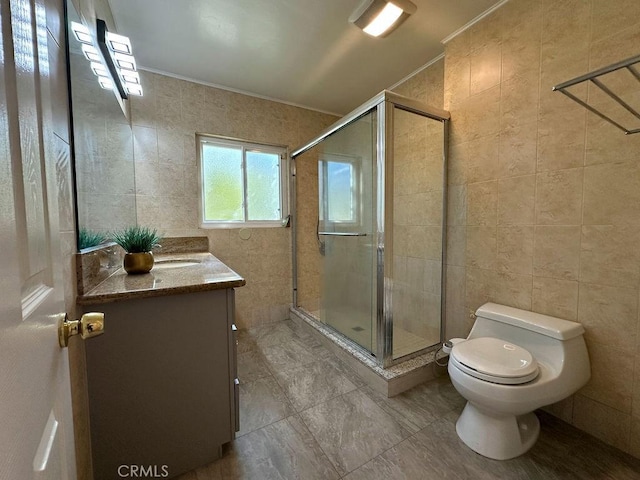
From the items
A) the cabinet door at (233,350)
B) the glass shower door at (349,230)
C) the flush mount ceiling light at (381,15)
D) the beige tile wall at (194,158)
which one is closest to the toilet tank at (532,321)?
the glass shower door at (349,230)

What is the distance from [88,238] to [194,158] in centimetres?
146

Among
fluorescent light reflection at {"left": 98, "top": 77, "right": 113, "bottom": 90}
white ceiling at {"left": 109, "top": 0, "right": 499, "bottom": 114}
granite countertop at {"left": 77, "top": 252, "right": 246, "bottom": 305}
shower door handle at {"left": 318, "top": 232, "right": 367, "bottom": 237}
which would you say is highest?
white ceiling at {"left": 109, "top": 0, "right": 499, "bottom": 114}

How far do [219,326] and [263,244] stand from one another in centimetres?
160

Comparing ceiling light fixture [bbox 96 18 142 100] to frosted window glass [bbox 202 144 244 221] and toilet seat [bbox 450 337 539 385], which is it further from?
toilet seat [bbox 450 337 539 385]

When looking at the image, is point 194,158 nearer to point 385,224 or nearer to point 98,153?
point 98,153

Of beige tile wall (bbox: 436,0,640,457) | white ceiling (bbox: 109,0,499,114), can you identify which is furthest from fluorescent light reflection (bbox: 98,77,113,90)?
beige tile wall (bbox: 436,0,640,457)

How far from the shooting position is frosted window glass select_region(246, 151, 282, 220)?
8.87 feet

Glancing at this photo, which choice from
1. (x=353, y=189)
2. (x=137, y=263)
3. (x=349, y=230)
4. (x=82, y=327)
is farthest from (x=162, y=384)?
(x=353, y=189)

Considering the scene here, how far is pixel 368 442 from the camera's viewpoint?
1305 millimetres

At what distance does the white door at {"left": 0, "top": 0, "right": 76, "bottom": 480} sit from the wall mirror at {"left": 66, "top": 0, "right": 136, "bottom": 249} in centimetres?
64

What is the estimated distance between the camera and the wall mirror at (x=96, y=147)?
1.03 m

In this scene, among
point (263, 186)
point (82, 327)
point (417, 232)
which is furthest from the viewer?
point (263, 186)

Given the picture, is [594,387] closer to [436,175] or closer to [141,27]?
[436,175]

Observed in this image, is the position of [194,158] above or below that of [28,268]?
above
